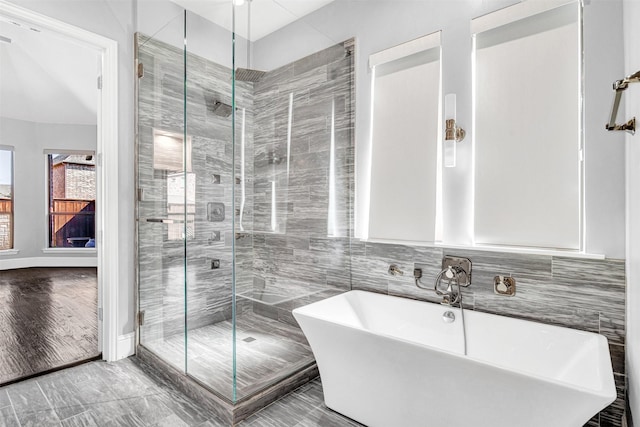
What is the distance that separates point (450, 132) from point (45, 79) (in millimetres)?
6156

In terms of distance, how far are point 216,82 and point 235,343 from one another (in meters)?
1.56

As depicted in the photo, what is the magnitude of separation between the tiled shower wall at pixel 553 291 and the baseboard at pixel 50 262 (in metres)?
6.68

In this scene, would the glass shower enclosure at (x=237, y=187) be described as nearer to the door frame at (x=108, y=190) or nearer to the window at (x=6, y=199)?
the door frame at (x=108, y=190)

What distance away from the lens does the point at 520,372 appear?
121 centimetres

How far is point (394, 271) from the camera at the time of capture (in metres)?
2.39

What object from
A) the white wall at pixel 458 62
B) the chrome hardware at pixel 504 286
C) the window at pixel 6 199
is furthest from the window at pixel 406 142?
the window at pixel 6 199

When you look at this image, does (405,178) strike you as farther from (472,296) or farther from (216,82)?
(216,82)

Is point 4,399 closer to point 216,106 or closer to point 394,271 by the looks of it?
point 216,106

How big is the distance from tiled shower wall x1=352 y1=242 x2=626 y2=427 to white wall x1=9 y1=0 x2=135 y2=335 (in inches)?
82.5

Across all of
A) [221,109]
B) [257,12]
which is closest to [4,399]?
[221,109]

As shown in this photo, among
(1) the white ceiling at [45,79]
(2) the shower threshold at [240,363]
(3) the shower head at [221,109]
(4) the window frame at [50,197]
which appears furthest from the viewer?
(4) the window frame at [50,197]

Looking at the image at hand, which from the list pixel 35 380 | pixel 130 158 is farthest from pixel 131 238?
pixel 35 380

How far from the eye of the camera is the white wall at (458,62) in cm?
170

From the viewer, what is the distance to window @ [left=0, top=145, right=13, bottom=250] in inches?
240
